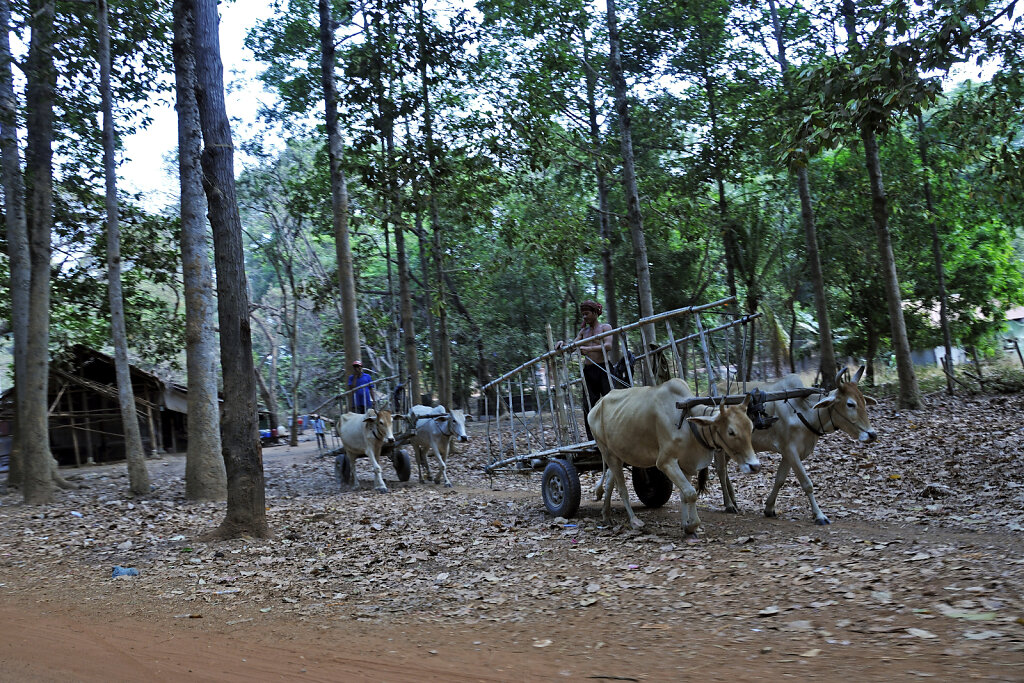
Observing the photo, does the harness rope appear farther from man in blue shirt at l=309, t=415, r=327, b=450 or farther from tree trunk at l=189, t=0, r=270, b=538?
man in blue shirt at l=309, t=415, r=327, b=450

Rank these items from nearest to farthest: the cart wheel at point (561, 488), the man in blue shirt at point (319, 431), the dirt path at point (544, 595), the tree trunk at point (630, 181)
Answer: the dirt path at point (544, 595) → the cart wheel at point (561, 488) → the tree trunk at point (630, 181) → the man in blue shirt at point (319, 431)

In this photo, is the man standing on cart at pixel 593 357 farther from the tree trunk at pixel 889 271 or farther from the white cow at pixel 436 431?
the tree trunk at pixel 889 271

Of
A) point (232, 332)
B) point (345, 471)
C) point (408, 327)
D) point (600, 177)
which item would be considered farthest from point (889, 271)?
point (232, 332)

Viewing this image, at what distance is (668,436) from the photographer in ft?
26.9

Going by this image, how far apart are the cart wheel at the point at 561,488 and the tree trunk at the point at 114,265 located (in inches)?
326

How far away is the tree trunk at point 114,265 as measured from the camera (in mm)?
13992

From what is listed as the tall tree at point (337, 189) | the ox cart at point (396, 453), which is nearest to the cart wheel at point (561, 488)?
the ox cart at point (396, 453)

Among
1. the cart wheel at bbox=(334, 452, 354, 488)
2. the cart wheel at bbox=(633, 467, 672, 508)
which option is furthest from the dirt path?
the cart wheel at bbox=(334, 452, 354, 488)

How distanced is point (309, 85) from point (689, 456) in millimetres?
18738

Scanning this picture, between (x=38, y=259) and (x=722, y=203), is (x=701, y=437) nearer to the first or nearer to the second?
(x=38, y=259)

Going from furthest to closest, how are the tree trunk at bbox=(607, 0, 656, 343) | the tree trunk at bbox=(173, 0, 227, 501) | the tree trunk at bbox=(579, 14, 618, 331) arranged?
the tree trunk at bbox=(579, 14, 618, 331) → the tree trunk at bbox=(607, 0, 656, 343) → the tree trunk at bbox=(173, 0, 227, 501)

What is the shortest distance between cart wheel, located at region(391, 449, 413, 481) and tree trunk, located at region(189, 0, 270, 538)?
6.09 meters

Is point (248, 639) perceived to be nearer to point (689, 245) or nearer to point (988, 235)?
point (689, 245)

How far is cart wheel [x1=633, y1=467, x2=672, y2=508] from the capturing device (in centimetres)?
1007
